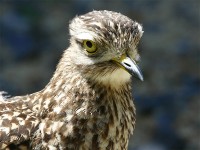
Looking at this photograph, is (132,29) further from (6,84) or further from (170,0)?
(170,0)

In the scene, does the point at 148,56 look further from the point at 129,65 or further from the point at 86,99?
the point at 129,65

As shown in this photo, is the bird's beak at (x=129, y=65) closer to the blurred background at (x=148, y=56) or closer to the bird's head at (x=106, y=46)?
the bird's head at (x=106, y=46)

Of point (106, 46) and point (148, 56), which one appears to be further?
point (148, 56)

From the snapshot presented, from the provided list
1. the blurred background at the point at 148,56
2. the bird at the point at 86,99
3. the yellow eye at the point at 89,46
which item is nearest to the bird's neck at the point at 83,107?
the bird at the point at 86,99

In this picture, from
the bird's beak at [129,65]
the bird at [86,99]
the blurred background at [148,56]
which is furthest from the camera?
the blurred background at [148,56]

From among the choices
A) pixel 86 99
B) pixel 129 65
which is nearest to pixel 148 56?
pixel 86 99

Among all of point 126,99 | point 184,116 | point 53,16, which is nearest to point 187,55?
point 184,116
